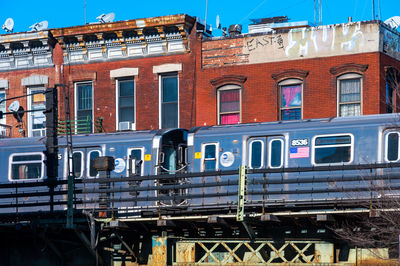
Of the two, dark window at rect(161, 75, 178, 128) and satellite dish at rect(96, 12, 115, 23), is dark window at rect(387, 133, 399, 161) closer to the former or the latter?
dark window at rect(161, 75, 178, 128)

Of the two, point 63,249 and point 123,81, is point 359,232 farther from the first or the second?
point 123,81

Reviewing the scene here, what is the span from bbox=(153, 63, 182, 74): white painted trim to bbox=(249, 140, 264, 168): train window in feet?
28.4

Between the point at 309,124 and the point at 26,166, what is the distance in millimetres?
9731

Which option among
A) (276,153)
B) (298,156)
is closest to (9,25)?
(276,153)

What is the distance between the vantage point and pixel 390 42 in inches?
1237

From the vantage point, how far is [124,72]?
34.6 m

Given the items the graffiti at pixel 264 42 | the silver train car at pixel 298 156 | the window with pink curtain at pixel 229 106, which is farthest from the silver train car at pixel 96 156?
the graffiti at pixel 264 42

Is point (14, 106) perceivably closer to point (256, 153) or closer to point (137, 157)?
point (137, 157)

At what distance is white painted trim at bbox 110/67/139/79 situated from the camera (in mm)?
34406

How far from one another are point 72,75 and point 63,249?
10408 mm

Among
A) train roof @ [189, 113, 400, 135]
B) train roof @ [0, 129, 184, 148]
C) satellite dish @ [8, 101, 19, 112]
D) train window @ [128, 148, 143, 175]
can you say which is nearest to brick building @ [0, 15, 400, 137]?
satellite dish @ [8, 101, 19, 112]

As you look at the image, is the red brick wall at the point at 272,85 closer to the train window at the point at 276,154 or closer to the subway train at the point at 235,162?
the subway train at the point at 235,162

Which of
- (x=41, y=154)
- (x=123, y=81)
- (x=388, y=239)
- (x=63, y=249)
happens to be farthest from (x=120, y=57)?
(x=388, y=239)

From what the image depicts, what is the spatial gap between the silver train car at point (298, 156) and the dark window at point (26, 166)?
5.33 meters
